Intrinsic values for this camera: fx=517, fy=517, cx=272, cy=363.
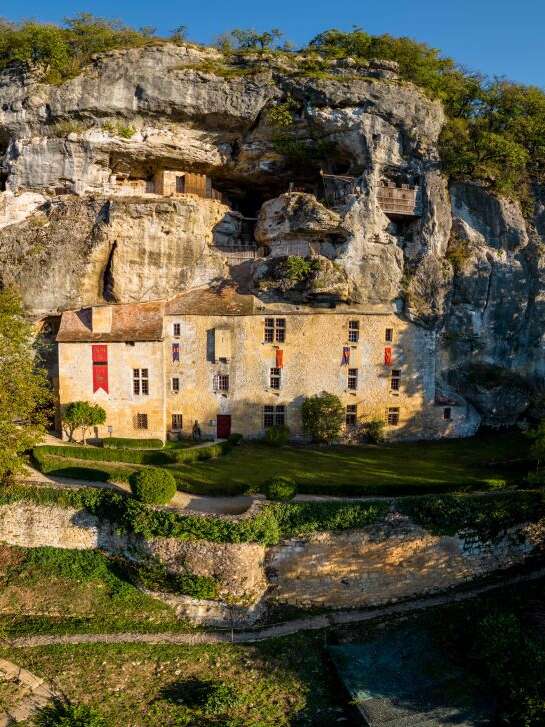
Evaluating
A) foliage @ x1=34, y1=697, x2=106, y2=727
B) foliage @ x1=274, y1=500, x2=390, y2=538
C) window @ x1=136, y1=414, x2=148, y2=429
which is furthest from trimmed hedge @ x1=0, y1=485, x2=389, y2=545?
window @ x1=136, y1=414, x2=148, y2=429

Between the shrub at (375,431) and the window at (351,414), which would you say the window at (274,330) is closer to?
the window at (351,414)

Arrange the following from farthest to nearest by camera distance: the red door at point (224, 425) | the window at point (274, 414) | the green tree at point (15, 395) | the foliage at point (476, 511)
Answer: the window at point (274, 414)
the red door at point (224, 425)
the green tree at point (15, 395)
the foliage at point (476, 511)

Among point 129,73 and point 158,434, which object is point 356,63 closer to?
point 129,73

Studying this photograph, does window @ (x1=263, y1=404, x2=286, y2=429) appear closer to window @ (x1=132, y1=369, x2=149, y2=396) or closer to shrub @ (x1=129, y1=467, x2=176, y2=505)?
window @ (x1=132, y1=369, x2=149, y2=396)

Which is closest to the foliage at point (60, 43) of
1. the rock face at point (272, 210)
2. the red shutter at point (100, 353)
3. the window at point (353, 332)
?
the rock face at point (272, 210)

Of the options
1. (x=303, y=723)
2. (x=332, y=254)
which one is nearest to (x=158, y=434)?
(x=332, y=254)

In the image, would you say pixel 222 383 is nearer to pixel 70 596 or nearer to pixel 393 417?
pixel 393 417
